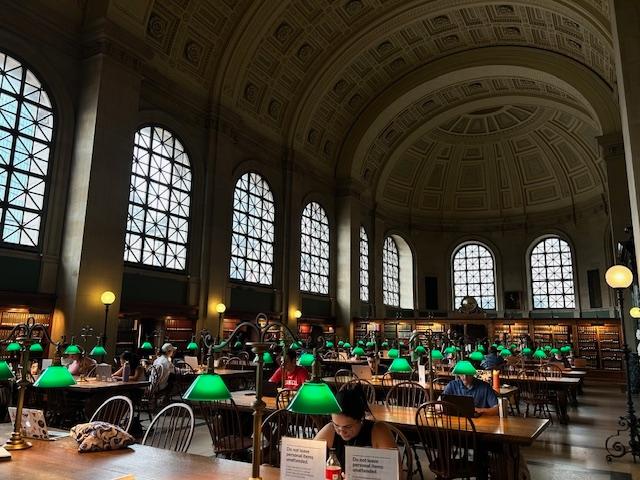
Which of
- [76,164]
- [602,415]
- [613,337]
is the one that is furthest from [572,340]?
[76,164]

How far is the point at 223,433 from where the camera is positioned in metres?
5.41

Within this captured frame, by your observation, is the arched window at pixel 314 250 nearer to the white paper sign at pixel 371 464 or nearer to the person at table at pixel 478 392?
the person at table at pixel 478 392

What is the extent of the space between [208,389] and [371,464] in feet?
2.91

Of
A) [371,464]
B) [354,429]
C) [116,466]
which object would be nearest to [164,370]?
[116,466]

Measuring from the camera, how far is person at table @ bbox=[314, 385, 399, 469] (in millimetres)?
3238

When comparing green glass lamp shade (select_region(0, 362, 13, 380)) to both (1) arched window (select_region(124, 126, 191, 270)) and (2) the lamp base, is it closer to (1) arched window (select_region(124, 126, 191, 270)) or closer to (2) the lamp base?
(2) the lamp base

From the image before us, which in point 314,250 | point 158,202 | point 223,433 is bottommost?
point 223,433

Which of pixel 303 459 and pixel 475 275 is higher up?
pixel 475 275

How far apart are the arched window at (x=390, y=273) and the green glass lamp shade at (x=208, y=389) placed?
24.2 m

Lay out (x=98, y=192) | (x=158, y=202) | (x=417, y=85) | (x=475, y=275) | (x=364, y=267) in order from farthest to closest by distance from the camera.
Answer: (x=475, y=275) < (x=364, y=267) < (x=417, y=85) < (x=158, y=202) < (x=98, y=192)

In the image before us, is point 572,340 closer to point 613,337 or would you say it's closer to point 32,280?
point 613,337

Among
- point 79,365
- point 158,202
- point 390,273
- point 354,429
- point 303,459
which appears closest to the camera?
point 303,459

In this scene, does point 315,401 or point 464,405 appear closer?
point 315,401

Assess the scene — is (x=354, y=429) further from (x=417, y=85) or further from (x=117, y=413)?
(x=417, y=85)
